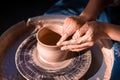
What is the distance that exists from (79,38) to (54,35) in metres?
0.15

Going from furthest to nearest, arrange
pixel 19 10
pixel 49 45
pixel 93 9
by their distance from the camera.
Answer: pixel 19 10, pixel 93 9, pixel 49 45

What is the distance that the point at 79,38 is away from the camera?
1.12 m

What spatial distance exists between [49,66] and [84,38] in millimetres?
231

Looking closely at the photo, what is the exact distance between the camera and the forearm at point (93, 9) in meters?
1.34

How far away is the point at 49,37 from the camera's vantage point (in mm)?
1183

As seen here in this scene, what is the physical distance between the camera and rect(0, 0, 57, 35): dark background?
2.30m

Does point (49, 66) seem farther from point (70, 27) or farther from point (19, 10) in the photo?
point (19, 10)

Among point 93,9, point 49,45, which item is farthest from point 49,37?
point 93,9

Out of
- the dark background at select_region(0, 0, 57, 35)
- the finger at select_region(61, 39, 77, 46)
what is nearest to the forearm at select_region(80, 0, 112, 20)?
the finger at select_region(61, 39, 77, 46)

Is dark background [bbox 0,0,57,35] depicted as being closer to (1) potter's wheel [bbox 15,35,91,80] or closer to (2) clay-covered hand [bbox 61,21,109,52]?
(1) potter's wheel [bbox 15,35,91,80]

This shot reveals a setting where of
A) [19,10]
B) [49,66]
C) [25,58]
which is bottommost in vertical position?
[49,66]

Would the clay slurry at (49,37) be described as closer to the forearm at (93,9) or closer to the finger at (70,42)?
the finger at (70,42)

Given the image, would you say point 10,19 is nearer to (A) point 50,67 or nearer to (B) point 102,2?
(B) point 102,2

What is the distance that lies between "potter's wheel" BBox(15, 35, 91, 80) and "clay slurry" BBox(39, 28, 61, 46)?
0.09 metres
